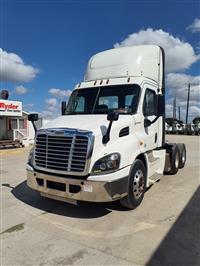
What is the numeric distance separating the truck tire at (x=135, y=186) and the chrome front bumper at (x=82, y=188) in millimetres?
237

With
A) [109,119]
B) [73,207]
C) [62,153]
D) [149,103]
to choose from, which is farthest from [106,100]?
[73,207]

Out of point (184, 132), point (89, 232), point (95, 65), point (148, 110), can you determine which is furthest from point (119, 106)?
point (184, 132)

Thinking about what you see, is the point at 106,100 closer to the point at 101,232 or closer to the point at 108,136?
the point at 108,136

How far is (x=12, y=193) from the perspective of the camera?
6.43 metres

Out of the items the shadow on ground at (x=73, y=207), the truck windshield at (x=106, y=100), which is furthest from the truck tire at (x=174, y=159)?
the shadow on ground at (x=73, y=207)

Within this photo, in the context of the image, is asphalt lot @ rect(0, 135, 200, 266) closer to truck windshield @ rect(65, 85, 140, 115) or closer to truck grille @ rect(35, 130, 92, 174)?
truck grille @ rect(35, 130, 92, 174)

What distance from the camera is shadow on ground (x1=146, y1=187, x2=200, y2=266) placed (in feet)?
10.8

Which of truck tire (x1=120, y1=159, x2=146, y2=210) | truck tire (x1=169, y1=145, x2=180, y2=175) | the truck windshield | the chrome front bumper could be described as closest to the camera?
the chrome front bumper

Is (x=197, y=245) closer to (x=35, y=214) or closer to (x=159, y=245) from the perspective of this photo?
(x=159, y=245)

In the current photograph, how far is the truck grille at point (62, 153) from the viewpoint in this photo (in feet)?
14.6

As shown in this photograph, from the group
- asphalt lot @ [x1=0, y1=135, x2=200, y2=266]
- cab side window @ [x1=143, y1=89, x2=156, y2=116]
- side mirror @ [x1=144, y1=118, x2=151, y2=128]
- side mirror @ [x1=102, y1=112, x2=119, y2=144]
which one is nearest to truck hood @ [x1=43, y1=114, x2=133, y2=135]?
side mirror @ [x1=102, y1=112, x2=119, y2=144]

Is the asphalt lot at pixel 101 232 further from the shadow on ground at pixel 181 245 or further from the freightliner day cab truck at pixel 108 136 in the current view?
the freightliner day cab truck at pixel 108 136

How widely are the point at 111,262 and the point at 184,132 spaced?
44009 mm

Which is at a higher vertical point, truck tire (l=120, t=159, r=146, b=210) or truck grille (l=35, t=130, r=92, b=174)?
truck grille (l=35, t=130, r=92, b=174)
